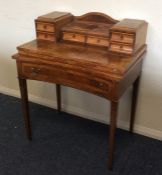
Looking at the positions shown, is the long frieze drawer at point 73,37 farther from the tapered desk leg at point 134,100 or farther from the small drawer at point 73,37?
the tapered desk leg at point 134,100

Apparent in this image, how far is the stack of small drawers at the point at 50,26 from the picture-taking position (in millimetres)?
1639

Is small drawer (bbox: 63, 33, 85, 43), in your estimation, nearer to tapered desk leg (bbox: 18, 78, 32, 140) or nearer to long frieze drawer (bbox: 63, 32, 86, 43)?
long frieze drawer (bbox: 63, 32, 86, 43)

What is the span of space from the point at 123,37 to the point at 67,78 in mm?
391

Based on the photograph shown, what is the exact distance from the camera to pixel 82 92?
2.08 metres

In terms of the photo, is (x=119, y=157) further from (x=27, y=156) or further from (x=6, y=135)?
(x=6, y=135)

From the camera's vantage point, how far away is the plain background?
1.64m

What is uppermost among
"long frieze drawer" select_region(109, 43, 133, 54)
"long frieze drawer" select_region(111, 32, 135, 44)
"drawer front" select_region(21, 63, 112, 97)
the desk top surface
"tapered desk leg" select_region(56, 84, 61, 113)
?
"long frieze drawer" select_region(111, 32, 135, 44)

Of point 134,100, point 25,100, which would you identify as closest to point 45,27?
point 25,100

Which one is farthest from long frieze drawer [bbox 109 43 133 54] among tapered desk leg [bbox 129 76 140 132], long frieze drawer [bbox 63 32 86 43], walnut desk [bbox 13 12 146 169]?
tapered desk leg [bbox 129 76 140 132]

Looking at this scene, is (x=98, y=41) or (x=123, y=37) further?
(x=98, y=41)

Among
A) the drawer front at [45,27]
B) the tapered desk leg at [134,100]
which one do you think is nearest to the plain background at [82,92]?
the tapered desk leg at [134,100]

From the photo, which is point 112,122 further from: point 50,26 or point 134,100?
point 50,26

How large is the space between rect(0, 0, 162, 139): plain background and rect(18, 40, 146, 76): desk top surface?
196mm

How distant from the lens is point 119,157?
176cm
